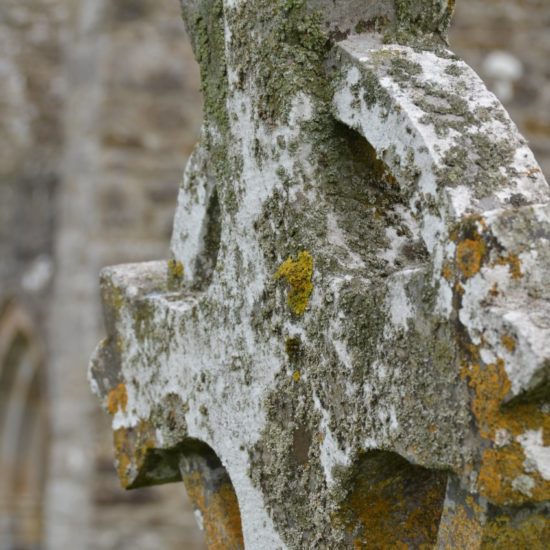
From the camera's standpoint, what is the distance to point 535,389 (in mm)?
916

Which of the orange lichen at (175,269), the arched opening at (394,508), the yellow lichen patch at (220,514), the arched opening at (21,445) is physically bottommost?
the arched opening at (394,508)

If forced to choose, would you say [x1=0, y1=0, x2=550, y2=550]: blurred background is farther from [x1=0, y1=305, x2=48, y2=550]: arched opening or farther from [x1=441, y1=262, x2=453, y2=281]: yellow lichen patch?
[x1=441, y1=262, x2=453, y2=281]: yellow lichen patch

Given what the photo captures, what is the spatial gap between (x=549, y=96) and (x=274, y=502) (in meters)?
4.12

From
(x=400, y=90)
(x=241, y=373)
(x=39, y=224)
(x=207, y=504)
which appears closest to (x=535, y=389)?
(x=400, y=90)

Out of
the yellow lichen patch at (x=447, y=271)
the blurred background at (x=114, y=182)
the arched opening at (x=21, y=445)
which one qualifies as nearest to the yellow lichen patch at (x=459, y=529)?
the yellow lichen patch at (x=447, y=271)

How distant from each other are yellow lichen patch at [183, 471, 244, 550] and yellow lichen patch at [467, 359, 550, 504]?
0.59 metres

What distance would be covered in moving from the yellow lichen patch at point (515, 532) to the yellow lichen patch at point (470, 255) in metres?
0.23

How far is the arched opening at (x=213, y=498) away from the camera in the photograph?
1.47 meters

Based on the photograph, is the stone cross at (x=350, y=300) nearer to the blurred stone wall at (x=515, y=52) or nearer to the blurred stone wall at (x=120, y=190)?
the blurred stone wall at (x=120, y=190)

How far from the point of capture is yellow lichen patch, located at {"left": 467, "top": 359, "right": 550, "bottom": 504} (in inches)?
36.7

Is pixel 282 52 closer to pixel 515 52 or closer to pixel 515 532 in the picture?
pixel 515 532

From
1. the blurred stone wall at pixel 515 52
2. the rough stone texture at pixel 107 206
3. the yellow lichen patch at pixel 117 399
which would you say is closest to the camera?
the yellow lichen patch at pixel 117 399

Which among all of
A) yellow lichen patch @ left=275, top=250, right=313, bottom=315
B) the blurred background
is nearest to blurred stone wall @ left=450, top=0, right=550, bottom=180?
the blurred background

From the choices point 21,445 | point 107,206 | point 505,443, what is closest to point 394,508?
point 505,443
